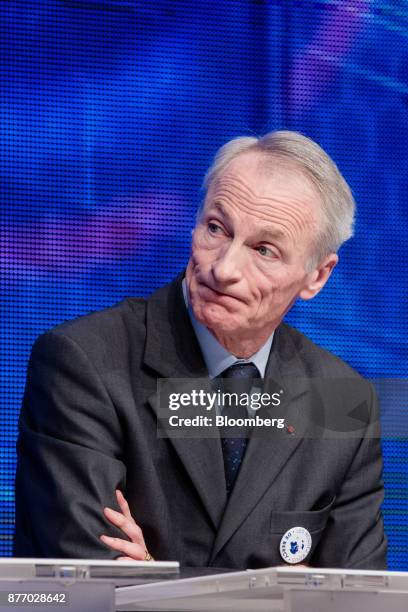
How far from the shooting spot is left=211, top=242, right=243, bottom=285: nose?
276 centimetres

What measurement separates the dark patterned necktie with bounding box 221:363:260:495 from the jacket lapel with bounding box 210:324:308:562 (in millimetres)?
30

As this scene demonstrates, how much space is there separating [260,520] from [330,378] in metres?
0.49

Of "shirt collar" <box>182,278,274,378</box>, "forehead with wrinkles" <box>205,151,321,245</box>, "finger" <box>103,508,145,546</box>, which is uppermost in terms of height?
"forehead with wrinkles" <box>205,151,321,245</box>

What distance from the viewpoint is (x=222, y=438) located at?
279 cm

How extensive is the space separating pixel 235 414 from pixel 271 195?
596 millimetres

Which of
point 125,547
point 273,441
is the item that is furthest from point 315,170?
point 125,547

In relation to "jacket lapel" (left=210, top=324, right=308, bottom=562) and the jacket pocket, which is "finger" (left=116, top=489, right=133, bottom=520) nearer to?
"jacket lapel" (left=210, top=324, right=308, bottom=562)

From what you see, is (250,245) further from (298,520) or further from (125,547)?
(125,547)

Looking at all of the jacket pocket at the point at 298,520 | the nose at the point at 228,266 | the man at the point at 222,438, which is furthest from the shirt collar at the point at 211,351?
the jacket pocket at the point at 298,520

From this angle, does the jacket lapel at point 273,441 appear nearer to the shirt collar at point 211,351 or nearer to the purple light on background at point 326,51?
the shirt collar at point 211,351

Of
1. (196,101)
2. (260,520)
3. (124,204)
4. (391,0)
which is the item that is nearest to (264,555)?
(260,520)

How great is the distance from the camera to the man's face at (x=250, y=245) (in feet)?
9.15

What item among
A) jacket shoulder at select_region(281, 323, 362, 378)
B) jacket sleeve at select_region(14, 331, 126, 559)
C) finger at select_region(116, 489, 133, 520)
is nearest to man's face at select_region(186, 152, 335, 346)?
jacket shoulder at select_region(281, 323, 362, 378)

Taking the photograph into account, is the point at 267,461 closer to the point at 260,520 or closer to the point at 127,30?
the point at 260,520
